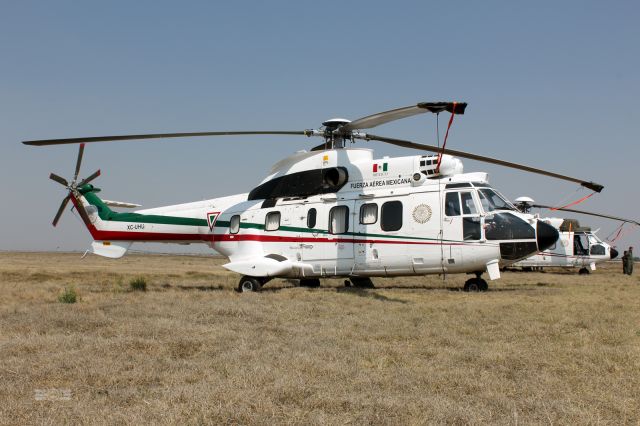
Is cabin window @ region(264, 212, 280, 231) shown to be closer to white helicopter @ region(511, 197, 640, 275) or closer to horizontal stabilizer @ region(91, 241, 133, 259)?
horizontal stabilizer @ region(91, 241, 133, 259)

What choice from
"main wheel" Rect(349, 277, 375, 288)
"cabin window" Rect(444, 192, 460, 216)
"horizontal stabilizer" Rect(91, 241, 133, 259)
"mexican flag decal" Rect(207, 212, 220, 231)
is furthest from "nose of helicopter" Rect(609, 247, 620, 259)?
"horizontal stabilizer" Rect(91, 241, 133, 259)

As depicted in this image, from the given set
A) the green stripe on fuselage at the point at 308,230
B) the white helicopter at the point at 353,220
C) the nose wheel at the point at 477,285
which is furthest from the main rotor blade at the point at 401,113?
the nose wheel at the point at 477,285

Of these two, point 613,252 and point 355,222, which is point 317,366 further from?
point 613,252

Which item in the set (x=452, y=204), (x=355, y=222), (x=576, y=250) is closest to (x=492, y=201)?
(x=452, y=204)

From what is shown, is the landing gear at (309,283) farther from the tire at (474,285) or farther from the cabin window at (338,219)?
the tire at (474,285)

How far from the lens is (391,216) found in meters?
14.8

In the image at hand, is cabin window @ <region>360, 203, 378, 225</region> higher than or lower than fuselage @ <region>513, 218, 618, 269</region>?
higher

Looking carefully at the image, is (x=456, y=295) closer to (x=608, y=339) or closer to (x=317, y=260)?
(x=317, y=260)

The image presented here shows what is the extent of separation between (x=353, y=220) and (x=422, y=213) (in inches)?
77.7

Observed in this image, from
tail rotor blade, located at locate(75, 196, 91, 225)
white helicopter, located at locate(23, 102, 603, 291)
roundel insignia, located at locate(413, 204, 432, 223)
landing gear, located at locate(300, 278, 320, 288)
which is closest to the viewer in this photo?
white helicopter, located at locate(23, 102, 603, 291)

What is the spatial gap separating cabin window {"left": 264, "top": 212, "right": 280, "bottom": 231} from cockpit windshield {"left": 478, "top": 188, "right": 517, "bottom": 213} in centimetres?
597

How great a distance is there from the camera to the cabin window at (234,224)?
16703 mm

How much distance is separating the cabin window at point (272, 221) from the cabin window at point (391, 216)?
3.31 metres

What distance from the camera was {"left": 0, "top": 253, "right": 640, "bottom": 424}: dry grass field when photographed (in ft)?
14.3
